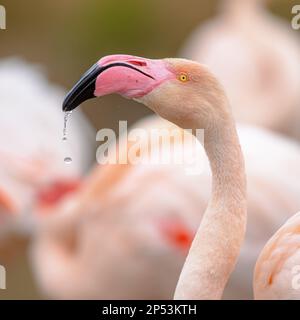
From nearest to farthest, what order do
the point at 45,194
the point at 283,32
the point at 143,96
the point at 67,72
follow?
the point at 143,96 → the point at 45,194 → the point at 283,32 → the point at 67,72

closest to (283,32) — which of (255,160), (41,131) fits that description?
(41,131)

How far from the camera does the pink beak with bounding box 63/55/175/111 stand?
2004 mm

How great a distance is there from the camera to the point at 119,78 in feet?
6.66

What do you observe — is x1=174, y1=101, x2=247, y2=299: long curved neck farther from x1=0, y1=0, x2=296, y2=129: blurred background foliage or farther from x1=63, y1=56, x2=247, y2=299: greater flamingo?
x1=0, y1=0, x2=296, y2=129: blurred background foliage

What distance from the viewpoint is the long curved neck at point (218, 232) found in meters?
2.12

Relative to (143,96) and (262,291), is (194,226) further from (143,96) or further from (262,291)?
(143,96)

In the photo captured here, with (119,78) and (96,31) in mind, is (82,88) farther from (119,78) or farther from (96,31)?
(96,31)

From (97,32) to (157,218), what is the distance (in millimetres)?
4187

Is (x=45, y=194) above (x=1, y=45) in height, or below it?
below

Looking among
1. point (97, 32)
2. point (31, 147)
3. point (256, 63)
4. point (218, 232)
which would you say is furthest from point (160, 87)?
point (97, 32)

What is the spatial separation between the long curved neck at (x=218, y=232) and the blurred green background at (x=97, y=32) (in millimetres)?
4773
